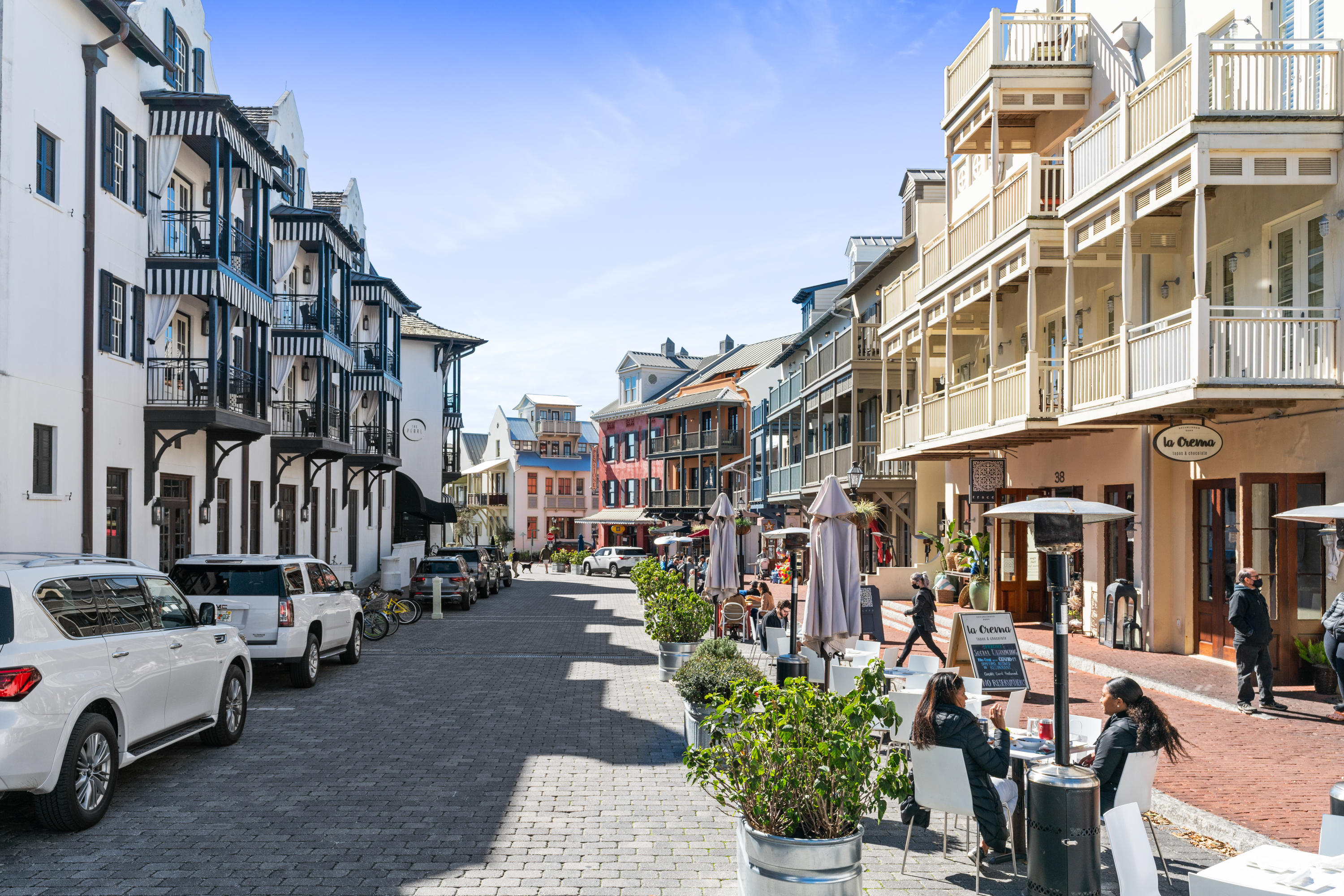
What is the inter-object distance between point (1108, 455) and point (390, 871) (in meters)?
13.9

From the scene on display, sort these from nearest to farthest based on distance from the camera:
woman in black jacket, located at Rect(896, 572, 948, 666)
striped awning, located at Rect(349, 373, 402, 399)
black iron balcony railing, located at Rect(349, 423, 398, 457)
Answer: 1. woman in black jacket, located at Rect(896, 572, 948, 666)
2. black iron balcony railing, located at Rect(349, 423, 398, 457)
3. striped awning, located at Rect(349, 373, 402, 399)

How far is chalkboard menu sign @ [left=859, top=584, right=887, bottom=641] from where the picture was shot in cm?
1529

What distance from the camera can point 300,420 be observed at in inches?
1122

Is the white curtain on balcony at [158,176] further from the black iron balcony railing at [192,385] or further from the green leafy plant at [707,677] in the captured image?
the green leafy plant at [707,677]

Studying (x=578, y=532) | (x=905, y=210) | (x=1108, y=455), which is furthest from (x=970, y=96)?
(x=578, y=532)

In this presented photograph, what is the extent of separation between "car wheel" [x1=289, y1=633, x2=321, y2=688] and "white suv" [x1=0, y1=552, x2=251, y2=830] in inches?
173

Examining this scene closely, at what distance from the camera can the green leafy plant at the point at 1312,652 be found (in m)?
12.3

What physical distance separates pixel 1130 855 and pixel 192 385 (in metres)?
19.3

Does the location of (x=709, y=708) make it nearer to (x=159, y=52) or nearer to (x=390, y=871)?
(x=390, y=871)

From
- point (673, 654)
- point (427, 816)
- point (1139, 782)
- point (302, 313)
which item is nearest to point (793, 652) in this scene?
point (673, 654)

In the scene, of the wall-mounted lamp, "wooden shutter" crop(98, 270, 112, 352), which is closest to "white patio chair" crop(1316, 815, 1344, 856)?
the wall-mounted lamp

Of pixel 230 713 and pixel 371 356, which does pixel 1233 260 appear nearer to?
pixel 230 713

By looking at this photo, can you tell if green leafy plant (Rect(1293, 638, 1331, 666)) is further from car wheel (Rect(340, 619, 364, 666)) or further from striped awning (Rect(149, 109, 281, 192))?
striped awning (Rect(149, 109, 281, 192))

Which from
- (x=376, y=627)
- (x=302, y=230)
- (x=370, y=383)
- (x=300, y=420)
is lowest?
(x=376, y=627)
